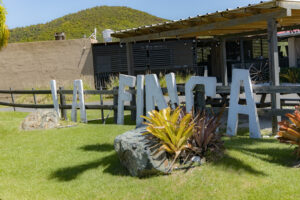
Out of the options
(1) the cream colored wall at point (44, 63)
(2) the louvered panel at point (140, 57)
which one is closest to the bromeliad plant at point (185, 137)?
(1) the cream colored wall at point (44, 63)

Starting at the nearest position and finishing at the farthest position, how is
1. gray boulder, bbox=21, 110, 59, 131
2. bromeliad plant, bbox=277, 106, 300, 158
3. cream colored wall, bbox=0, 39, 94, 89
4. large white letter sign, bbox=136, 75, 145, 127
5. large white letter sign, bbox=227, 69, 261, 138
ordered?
bromeliad plant, bbox=277, 106, 300, 158 < large white letter sign, bbox=227, 69, 261, 138 < large white letter sign, bbox=136, 75, 145, 127 < gray boulder, bbox=21, 110, 59, 131 < cream colored wall, bbox=0, 39, 94, 89

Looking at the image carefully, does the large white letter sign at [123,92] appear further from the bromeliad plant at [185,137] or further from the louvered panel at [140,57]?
the louvered panel at [140,57]

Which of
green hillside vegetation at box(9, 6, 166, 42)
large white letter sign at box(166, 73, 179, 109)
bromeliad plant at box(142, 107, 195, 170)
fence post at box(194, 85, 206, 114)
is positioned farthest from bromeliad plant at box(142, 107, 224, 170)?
green hillside vegetation at box(9, 6, 166, 42)

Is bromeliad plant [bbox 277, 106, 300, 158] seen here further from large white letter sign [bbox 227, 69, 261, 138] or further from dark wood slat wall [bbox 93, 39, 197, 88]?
dark wood slat wall [bbox 93, 39, 197, 88]

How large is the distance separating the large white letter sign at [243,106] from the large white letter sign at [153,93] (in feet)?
4.85

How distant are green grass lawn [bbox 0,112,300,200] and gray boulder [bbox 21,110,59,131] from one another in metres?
1.66

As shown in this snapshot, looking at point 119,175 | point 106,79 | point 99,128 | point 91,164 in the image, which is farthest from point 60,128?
point 106,79

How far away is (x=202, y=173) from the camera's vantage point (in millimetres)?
5625

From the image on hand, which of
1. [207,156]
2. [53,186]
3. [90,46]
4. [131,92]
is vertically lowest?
[53,186]

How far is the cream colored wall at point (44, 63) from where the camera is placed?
84.1 ft

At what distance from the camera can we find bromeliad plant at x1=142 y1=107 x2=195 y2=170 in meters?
5.98

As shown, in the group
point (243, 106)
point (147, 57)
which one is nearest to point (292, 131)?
point (243, 106)

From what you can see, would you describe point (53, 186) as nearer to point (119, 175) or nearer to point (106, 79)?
point (119, 175)

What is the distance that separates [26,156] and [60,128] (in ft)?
7.36
